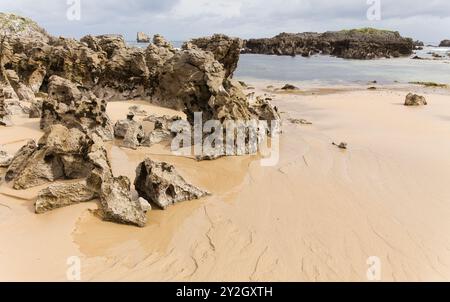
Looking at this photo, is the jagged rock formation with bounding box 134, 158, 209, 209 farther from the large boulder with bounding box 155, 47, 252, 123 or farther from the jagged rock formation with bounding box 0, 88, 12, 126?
the jagged rock formation with bounding box 0, 88, 12, 126

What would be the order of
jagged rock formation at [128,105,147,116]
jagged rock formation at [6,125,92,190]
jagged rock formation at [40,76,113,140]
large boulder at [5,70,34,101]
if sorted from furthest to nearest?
1. large boulder at [5,70,34,101]
2. jagged rock formation at [128,105,147,116]
3. jagged rock formation at [40,76,113,140]
4. jagged rock formation at [6,125,92,190]

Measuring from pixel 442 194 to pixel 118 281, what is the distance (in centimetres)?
766

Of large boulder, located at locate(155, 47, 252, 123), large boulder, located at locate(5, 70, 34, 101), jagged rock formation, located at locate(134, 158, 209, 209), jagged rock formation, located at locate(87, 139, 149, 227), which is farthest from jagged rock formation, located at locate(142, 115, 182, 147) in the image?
large boulder, located at locate(5, 70, 34, 101)

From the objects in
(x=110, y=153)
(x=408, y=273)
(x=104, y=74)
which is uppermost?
(x=104, y=74)

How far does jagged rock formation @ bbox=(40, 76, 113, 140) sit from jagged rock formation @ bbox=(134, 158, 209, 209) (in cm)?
524

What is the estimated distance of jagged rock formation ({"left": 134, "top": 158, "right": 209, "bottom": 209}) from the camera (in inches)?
302

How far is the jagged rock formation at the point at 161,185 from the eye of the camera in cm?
768

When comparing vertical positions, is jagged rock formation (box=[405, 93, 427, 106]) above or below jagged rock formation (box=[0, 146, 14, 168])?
above

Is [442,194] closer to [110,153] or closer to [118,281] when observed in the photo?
[118,281]

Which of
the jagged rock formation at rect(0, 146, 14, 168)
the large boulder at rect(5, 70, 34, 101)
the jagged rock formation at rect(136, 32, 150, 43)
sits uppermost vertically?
the jagged rock formation at rect(136, 32, 150, 43)

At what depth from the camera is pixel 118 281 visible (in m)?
5.29

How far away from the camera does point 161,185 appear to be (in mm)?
7680
